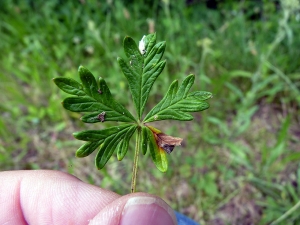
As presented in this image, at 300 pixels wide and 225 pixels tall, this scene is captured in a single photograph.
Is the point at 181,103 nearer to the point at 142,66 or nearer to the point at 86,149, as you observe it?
the point at 142,66

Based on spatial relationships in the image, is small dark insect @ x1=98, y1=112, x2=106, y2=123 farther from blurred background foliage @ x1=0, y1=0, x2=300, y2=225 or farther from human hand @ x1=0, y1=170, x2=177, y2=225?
blurred background foliage @ x1=0, y1=0, x2=300, y2=225

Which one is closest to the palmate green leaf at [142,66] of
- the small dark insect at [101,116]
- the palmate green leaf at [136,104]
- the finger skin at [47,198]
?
the palmate green leaf at [136,104]

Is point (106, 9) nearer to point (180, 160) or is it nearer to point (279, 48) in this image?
point (279, 48)

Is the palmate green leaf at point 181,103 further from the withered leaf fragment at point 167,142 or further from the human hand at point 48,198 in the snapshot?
the human hand at point 48,198

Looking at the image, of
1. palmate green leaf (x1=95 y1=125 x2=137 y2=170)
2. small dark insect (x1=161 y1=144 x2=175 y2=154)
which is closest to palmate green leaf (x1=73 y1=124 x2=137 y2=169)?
palmate green leaf (x1=95 y1=125 x2=137 y2=170)

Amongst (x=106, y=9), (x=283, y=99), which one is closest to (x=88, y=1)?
(x=106, y=9)

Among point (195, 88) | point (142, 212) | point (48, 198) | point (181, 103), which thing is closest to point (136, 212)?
point (142, 212)
